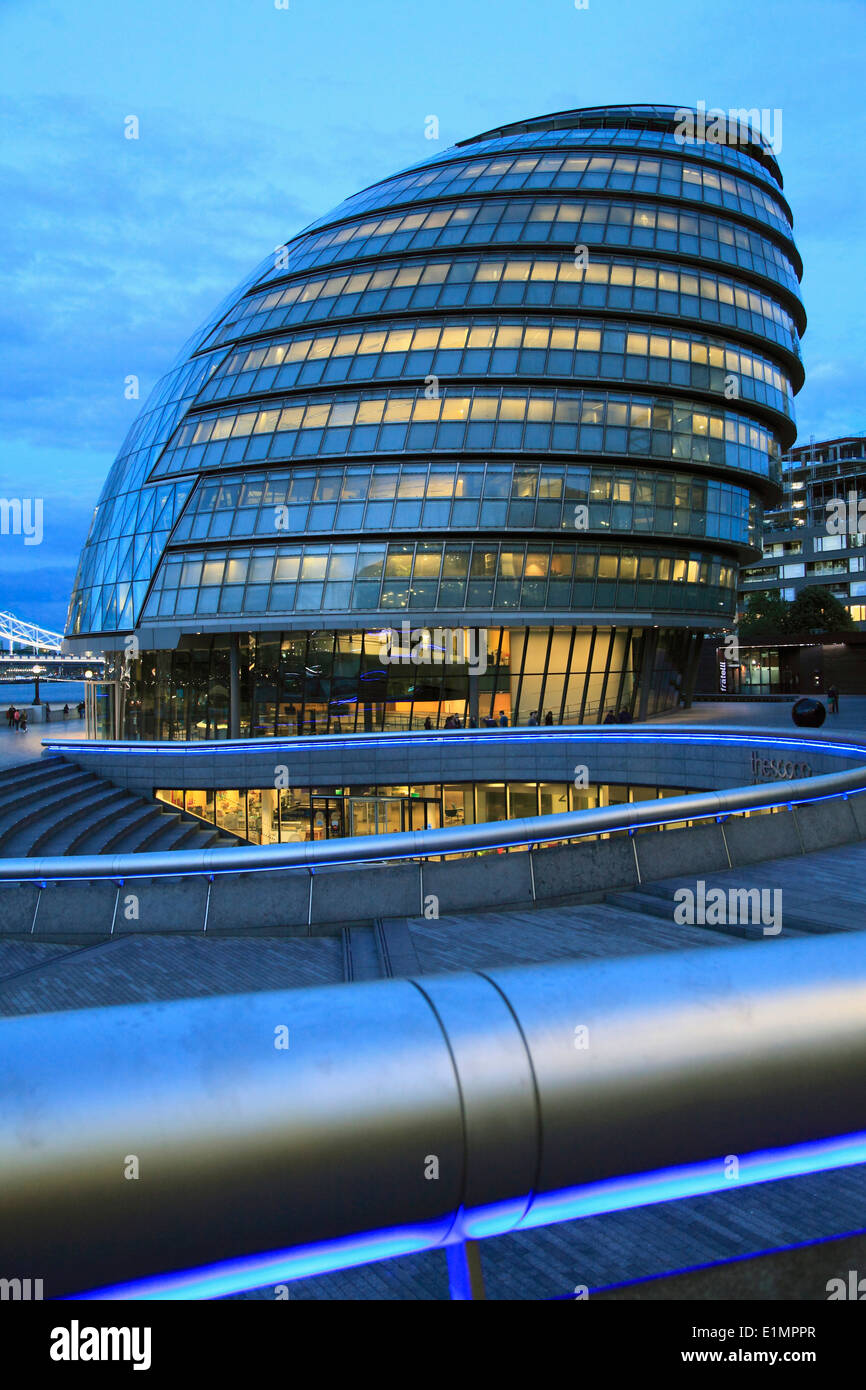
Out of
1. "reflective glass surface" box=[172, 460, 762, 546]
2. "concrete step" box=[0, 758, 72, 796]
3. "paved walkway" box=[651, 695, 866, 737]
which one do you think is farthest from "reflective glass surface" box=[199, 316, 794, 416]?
"concrete step" box=[0, 758, 72, 796]

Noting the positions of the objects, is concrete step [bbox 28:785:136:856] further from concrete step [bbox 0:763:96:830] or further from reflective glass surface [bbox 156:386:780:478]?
reflective glass surface [bbox 156:386:780:478]

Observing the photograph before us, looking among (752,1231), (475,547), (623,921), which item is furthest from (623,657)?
(752,1231)

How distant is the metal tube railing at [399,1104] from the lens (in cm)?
177

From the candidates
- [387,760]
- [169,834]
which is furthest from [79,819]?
[387,760]

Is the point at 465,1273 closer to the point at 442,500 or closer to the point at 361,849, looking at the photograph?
the point at 361,849

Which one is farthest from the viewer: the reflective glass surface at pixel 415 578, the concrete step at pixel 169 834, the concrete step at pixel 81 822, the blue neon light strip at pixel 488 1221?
the reflective glass surface at pixel 415 578

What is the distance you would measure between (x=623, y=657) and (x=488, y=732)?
1618cm

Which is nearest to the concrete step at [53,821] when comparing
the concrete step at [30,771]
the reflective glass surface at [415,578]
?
the concrete step at [30,771]

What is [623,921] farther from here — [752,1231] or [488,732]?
[488,732]

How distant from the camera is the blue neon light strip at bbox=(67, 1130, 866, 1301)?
6.28 feet

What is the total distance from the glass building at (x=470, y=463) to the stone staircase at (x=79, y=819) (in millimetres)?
13037

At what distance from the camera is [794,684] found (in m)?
79.3

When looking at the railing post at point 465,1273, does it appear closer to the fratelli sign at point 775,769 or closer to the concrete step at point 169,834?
the fratelli sign at point 775,769

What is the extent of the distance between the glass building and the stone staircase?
13.0 m
